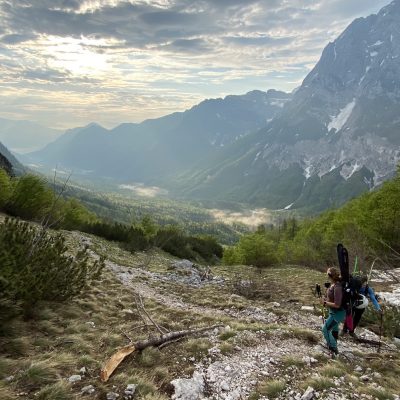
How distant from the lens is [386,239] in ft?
117

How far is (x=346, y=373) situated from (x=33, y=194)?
34.8m

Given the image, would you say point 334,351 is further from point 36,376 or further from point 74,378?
point 36,376

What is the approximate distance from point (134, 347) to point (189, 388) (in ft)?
7.04

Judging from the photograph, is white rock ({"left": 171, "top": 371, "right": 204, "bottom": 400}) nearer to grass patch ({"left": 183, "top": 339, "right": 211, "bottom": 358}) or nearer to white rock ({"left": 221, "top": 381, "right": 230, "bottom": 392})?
white rock ({"left": 221, "top": 381, "right": 230, "bottom": 392})

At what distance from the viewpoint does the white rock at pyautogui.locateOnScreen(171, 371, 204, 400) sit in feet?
24.0

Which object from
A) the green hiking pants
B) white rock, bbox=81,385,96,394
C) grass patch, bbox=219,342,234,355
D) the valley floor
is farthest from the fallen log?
the green hiking pants

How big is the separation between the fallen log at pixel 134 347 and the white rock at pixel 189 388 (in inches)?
58.9

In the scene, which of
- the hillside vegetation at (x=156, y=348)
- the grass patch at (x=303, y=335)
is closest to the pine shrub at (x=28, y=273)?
the hillside vegetation at (x=156, y=348)

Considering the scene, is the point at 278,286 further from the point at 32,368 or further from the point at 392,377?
the point at 32,368

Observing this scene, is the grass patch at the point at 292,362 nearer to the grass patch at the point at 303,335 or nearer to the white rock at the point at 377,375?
the white rock at the point at 377,375

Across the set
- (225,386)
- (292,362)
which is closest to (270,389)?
(225,386)

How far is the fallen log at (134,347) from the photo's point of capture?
7802 millimetres

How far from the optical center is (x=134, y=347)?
29.8ft

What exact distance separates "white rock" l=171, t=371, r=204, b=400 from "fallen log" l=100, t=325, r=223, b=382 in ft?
4.91
